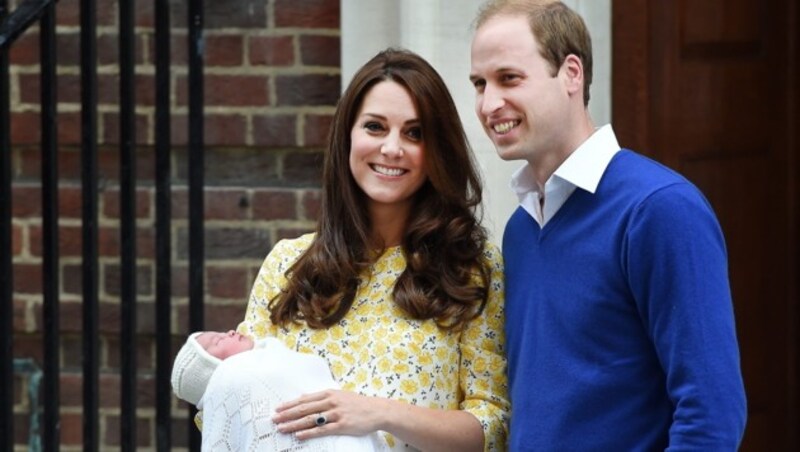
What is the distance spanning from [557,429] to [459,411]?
0.99 ft

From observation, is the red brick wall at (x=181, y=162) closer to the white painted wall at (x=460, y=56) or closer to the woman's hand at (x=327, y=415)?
the white painted wall at (x=460, y=56)

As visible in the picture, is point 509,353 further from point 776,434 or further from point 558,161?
point 776,434

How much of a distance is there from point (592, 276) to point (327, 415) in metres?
0.50

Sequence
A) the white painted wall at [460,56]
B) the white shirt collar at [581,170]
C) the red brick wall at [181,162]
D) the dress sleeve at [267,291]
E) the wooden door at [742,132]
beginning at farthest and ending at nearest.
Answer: the red brick wall at [181,162], the wooden door at [742,132], the white painted wall at [460,56], the dress sleeve at [267,291], the white shirt collar at [581,170]

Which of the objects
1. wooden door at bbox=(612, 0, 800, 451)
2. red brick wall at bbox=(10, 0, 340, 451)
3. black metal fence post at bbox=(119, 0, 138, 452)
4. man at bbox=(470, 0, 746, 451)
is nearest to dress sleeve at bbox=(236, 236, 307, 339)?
man at bbox=(470, 0, 746, 451)

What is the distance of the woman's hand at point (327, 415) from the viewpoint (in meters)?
2.96

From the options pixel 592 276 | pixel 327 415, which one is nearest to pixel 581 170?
pixel 592 276

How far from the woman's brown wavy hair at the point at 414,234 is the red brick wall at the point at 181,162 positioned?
126cm

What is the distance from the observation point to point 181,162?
15.3 feet

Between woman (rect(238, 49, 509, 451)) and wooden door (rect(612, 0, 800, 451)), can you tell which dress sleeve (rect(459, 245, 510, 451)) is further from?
wooden door (rect(612, 0, 800, 451))

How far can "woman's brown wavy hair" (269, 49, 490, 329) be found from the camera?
3156 millimetres

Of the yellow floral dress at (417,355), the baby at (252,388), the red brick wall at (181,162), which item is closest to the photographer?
the baby at (252,388)

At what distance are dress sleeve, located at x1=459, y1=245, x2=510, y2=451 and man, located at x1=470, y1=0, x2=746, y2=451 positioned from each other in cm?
9

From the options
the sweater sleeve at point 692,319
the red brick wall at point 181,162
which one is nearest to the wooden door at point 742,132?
the red brick wall at point 181,162
